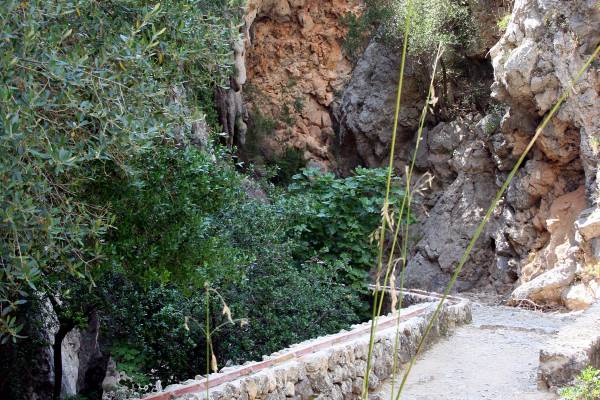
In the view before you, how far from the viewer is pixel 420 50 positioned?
62.7 ft

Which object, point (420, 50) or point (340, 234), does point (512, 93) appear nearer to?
point (420, 50)

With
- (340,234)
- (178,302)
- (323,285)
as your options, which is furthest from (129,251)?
(340,234)

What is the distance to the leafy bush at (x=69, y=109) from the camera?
3129 mm

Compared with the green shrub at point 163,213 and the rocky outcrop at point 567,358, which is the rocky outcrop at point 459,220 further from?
the green shrub at point 163,213

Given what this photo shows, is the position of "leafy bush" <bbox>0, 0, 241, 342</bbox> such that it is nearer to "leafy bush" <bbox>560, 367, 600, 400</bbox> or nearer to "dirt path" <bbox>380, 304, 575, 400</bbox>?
"leafy bush" <bbox>560, 367, 600, 400</bbox>

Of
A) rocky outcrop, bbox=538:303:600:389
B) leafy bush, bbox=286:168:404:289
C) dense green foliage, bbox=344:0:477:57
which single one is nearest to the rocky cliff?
dense green foliage, bbox=344:0:477:57

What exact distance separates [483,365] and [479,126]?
10809mm

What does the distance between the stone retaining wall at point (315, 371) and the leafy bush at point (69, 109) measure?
5.71 ft

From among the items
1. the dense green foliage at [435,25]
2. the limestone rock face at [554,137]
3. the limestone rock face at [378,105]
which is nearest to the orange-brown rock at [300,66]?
the limestone rock face at [378,105]

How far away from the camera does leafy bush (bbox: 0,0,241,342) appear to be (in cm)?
313

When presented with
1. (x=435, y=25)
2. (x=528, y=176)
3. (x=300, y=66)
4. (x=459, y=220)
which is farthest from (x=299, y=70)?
(x=528, y=176)

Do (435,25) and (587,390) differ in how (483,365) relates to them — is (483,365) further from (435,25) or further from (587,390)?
(435,25)

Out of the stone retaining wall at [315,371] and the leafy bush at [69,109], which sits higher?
the leafy bush at [69,109]

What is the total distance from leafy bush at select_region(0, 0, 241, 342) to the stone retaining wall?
1.74m
